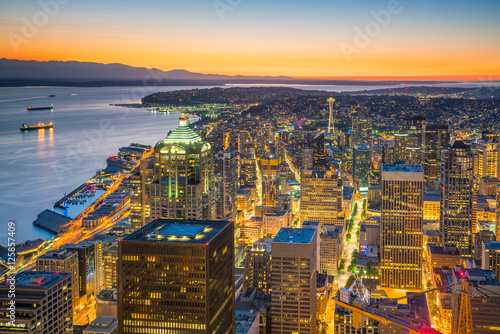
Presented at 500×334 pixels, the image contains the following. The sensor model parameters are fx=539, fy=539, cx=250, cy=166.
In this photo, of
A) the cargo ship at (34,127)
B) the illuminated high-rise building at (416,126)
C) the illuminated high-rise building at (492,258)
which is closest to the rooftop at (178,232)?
the illuminated high-rise building at (492,258)

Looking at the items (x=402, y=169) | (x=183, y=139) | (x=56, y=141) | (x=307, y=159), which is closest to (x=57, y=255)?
(x=183, y=139)

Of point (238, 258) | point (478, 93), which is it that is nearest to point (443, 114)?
point (478, 93)

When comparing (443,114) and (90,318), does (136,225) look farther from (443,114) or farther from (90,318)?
(443,114)

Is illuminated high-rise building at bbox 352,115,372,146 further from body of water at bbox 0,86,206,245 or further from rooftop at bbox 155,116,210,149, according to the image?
rooftop at bbox 155,116,210,149

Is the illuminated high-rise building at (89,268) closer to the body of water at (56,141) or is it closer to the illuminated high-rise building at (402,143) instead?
the body of water at (56,141)

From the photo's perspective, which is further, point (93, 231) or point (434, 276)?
point (93, 231)

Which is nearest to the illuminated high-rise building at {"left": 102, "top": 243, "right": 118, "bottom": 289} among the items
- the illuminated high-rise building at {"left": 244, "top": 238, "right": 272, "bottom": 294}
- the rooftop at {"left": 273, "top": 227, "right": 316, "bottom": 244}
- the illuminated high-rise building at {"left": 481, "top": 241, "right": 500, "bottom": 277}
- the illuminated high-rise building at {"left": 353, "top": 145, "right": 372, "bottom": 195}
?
the illuminated high-rise building at {"left": 244, "top": 238, "right": 272, "bottom": 294}

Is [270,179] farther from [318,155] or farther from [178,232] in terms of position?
[178,232]
